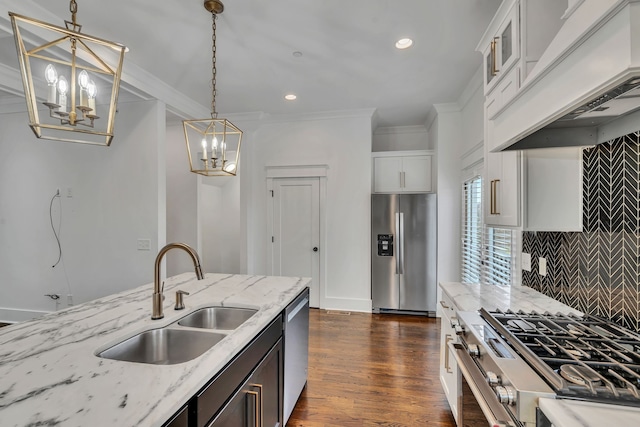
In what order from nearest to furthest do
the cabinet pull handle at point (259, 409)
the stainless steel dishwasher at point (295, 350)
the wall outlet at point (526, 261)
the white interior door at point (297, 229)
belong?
the cabinet pull handle at point (259, 409) < the stainless steel dishwasher at point (295, 350) < the wall outlet at point (526, 261) < the white interior door at point (297, 229)

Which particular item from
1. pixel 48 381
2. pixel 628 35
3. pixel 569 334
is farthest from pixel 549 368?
pixel 48 381

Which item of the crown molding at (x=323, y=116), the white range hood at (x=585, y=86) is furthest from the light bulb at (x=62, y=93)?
the crown molding at (x=323, y=116)

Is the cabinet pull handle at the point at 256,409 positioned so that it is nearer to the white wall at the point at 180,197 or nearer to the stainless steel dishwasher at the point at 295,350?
the stainless steel dishwasher at the point at 295,350

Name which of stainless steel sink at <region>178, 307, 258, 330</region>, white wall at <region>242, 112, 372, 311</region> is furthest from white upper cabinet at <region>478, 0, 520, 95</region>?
white wall at <region>242, 112, 372, 311</region>

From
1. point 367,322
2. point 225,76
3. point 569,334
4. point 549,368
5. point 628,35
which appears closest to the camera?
point 628,35

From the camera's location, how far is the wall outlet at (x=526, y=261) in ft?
6.62

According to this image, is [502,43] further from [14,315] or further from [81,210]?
[14,315]

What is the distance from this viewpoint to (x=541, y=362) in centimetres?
87

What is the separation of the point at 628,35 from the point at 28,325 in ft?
7.62

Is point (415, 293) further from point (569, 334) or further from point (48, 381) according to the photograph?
point (48, 381)

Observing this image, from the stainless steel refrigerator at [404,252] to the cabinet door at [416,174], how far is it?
1.50ft

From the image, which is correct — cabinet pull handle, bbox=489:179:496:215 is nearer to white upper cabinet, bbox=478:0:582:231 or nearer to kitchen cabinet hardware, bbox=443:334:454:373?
white upper cabinet, bbox=478:0:582:231

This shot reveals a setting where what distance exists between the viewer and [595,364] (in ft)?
2.78

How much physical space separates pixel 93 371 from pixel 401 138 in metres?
4.99
